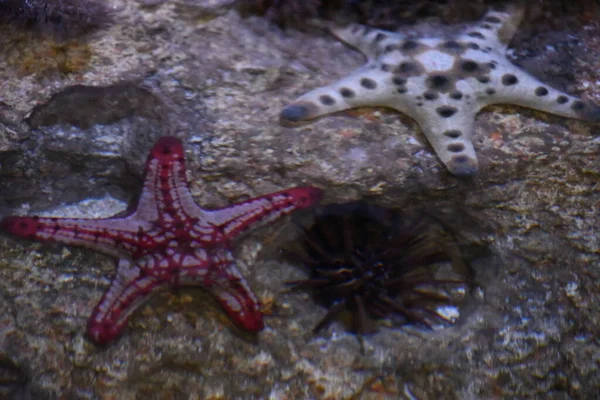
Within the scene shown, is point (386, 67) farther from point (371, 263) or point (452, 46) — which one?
point (371, 263)

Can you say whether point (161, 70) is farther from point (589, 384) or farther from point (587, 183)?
point (589, 384)

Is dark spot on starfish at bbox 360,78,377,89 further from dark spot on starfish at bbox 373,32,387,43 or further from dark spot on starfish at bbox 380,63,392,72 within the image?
dark spot on starfish at bbox 373,32,387,43

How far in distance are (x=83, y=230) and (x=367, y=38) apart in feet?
4.86

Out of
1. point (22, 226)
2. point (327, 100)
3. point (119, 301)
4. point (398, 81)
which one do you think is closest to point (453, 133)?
point (398, 81)

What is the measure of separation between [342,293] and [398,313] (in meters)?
0.28

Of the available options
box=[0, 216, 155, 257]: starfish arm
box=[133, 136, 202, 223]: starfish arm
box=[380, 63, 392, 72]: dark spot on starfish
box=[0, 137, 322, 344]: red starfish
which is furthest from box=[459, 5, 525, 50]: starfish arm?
box=[0, 216, 155, 257]: starfish arm

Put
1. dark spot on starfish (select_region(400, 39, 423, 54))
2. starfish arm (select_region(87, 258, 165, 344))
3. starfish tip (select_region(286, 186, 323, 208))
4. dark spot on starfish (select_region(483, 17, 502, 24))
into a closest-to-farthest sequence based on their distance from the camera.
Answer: starfish arm (select_region(87, 258, 165, 344)) < starfish tip (select_region(286, 186, 323, 208)) < dark spot on starfish (select_region(400, 39, 423, 54)) < dark spot on starfish (select_region(483, 17, 502, 24))

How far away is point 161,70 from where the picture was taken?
2529mm

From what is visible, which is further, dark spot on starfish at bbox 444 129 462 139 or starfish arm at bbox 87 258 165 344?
dark spot on starfish at bbox 444 129 462 139

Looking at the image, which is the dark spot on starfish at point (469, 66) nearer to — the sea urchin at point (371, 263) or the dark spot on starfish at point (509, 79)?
the dark spot on starfish at point (509, 79)

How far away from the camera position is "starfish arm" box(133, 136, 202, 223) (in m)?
2.26

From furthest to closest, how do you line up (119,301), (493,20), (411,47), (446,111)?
(493,20)
(411,47)
(446,111)
(119,301)

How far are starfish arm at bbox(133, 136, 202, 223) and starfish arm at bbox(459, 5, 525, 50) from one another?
139 cm

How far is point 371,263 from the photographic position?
2.44 metres
